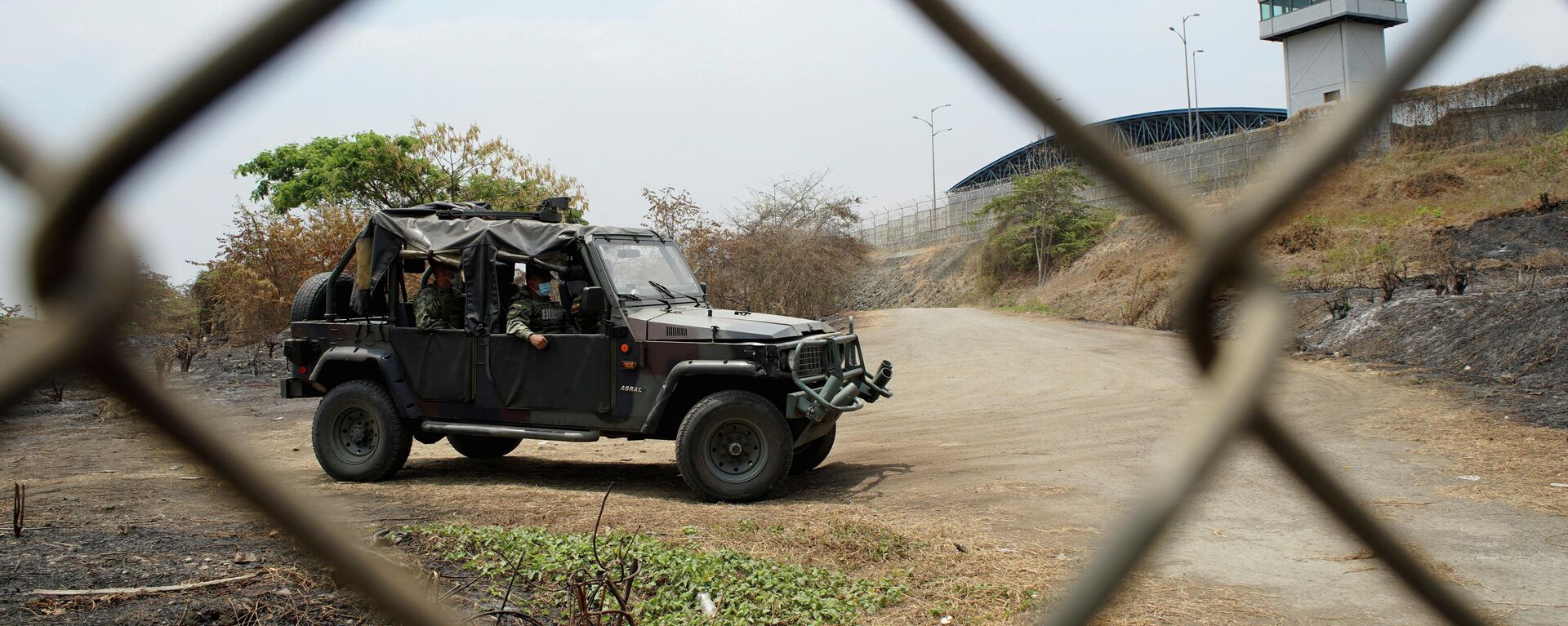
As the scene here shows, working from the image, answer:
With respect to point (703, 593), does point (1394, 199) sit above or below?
above

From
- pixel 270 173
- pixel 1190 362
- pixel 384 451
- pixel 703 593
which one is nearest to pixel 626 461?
pixel 384 451

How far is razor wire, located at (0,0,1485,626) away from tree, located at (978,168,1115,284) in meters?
32.1

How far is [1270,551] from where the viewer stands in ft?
18.6

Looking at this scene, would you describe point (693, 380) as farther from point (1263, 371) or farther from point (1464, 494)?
point (1263, 371)

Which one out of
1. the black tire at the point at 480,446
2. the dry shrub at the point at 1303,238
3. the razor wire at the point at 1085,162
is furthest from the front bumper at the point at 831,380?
the dry shrub at the point at 1303,238

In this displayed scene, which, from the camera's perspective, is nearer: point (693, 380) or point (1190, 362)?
point (1190, 362)

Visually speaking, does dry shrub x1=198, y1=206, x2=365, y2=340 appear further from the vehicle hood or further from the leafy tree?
the leafy tree

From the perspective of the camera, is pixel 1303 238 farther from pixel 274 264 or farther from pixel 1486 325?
pixel 274 264

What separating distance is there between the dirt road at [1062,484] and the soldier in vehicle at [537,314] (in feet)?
3.98

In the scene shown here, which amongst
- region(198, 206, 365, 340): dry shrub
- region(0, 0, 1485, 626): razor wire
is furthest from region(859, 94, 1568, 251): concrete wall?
A: region(198, 206, 365, 340): dry shrub

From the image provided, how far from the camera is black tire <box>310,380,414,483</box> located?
8.22m

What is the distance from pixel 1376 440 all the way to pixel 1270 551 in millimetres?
4645

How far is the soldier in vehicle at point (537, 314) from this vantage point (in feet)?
25.8

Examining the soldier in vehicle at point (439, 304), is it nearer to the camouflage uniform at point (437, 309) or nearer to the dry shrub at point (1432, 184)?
the camouflage uniform at point (437, 309)
